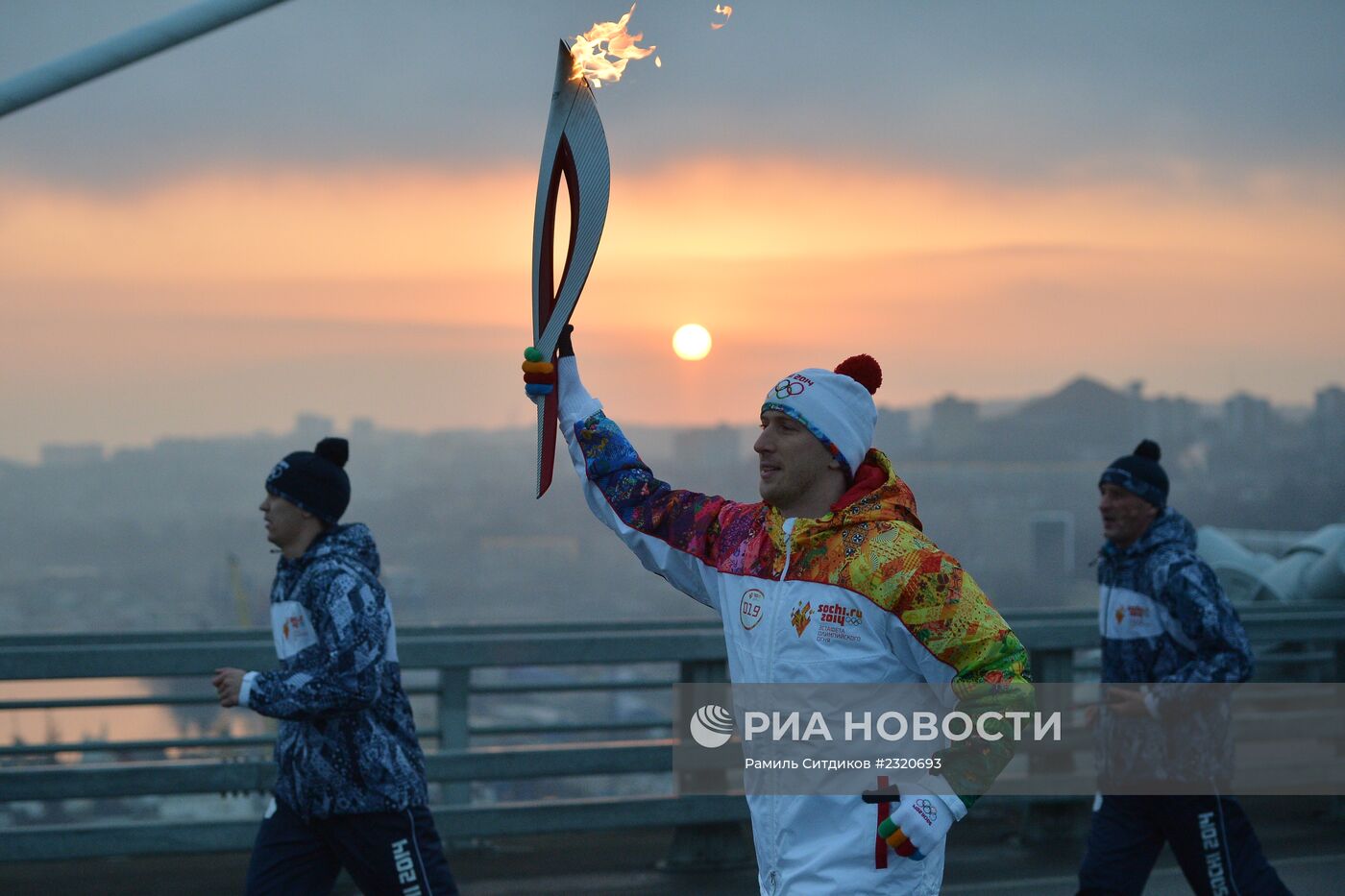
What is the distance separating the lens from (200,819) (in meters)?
6.58

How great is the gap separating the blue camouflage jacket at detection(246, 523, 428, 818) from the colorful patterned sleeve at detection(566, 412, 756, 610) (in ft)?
4.02

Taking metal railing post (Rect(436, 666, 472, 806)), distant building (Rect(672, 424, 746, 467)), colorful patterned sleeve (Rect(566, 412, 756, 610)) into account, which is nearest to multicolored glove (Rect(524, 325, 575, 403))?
colorful patterned sleeve (Rect(566, 412, 756, 610))

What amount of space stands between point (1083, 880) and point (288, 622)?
3213 millimetres

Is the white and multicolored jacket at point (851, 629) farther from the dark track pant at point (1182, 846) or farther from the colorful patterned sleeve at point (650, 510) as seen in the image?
the dark track pant at point (1182, 846)

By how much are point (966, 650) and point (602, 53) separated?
1.96 metres

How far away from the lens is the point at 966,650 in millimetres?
3158

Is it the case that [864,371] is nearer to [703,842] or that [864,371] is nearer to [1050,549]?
[703,842]

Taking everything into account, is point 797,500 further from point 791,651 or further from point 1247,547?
point 1247,547

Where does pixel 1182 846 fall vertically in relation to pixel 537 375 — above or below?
below

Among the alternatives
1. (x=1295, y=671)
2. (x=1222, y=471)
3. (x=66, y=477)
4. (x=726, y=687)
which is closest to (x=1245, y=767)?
(x=1295, y=671)

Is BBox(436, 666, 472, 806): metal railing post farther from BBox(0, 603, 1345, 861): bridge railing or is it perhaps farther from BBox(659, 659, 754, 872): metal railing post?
BBox(659, 659, 754, 872): metal railing post

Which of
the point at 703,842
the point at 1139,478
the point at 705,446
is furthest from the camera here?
the point at 705,446

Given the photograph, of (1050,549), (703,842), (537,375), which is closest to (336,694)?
(537,375)

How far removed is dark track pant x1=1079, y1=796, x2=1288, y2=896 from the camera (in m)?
5.41
